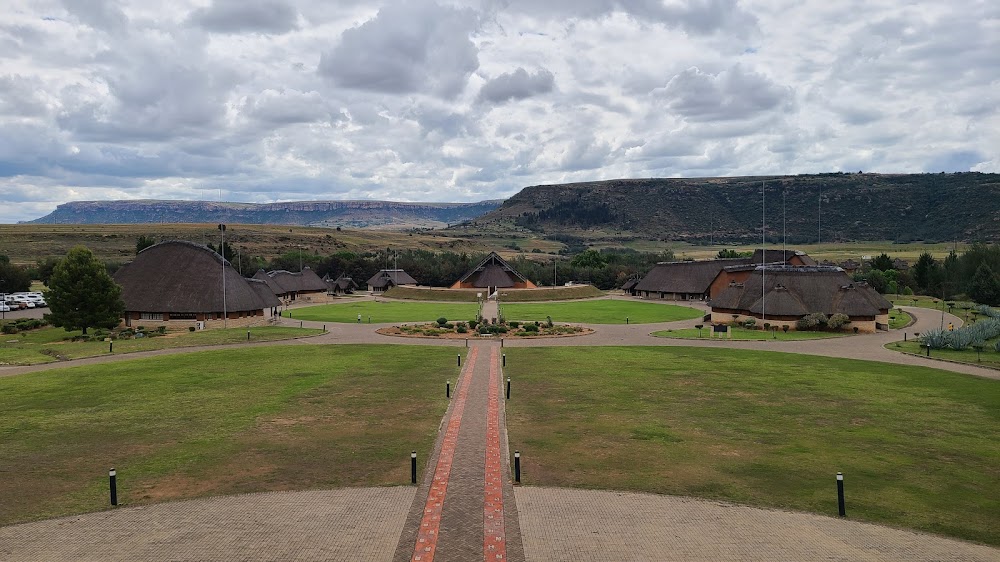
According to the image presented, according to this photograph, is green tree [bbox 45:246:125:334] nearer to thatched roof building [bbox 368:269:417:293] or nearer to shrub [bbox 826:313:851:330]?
shrub [bbox 826:313:851:330]

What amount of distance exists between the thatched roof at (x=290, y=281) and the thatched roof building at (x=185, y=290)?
22.8 m

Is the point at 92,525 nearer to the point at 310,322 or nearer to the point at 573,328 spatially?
the point at 573,328

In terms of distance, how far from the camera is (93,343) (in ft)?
149

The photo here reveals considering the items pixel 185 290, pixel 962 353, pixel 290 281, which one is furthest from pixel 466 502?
pixel 290 281

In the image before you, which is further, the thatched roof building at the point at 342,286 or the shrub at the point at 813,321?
the thatched roof building at the point at 342,286

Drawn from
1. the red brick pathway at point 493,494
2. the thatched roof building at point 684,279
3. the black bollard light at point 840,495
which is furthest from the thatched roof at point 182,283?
the thatched roof building at point 684,279

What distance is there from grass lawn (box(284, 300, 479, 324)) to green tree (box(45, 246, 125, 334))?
17.9m

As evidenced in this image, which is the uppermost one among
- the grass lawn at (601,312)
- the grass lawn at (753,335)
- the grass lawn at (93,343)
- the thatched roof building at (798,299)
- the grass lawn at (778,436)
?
the thatched roof building at (798,299)

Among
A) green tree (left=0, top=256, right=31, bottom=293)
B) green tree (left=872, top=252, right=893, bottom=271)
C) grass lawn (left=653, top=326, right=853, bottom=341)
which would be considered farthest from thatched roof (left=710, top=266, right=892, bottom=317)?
green tree (left=0, top=256, right=31, bottom=293)

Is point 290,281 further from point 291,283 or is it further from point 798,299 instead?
point 798,299

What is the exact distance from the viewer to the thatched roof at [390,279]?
108938 millimetres

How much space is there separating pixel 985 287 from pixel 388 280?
272ft

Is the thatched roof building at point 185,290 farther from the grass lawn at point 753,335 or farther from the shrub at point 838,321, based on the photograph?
the shrub at point 838,321

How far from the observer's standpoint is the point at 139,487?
53.9 ft
